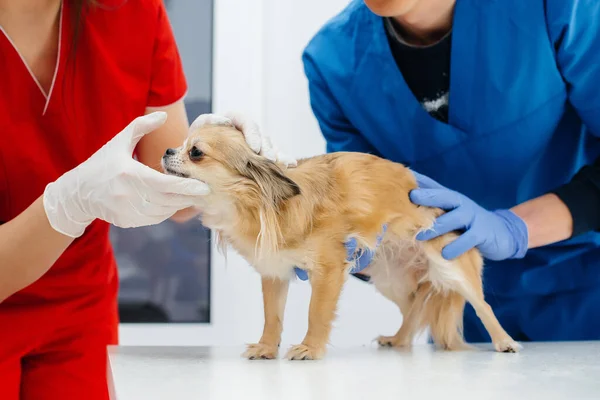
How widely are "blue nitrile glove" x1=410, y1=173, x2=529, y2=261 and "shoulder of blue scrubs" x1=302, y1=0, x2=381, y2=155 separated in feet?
1.07

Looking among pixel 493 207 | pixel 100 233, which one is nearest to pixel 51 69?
pixel 100 233

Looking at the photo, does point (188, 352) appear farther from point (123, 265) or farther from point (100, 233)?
point (123, 265)

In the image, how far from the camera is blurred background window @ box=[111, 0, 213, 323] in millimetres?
2746

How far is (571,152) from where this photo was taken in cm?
164

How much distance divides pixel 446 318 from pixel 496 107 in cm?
50

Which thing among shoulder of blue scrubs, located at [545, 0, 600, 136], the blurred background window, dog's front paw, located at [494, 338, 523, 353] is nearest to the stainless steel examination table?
dog's front paw, located at [494, 338, 523, 353]

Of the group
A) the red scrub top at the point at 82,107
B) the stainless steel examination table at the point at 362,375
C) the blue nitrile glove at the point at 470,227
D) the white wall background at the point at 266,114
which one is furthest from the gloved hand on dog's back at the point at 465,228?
the white wall background at the point at 266,114

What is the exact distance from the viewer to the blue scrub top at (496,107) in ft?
4.91

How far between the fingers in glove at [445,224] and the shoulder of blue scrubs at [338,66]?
→ 1.31 feet

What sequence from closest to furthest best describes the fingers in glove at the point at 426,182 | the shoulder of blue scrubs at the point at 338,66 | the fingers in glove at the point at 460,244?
the fingers in glove at the point at 460,244 → the fingers in glove at the point at 426,182 → the shoulder of blue scrubs at the point at 338,66

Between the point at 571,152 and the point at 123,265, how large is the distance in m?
1.86

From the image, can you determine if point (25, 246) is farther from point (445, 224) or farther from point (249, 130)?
point (445, 224)

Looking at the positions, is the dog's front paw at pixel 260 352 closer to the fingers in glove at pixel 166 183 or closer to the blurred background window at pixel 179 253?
the fingers in glove at pixel 166 183

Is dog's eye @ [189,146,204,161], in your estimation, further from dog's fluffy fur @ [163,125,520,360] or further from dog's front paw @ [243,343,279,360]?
dog's front paw @ [243,343,279,360]
